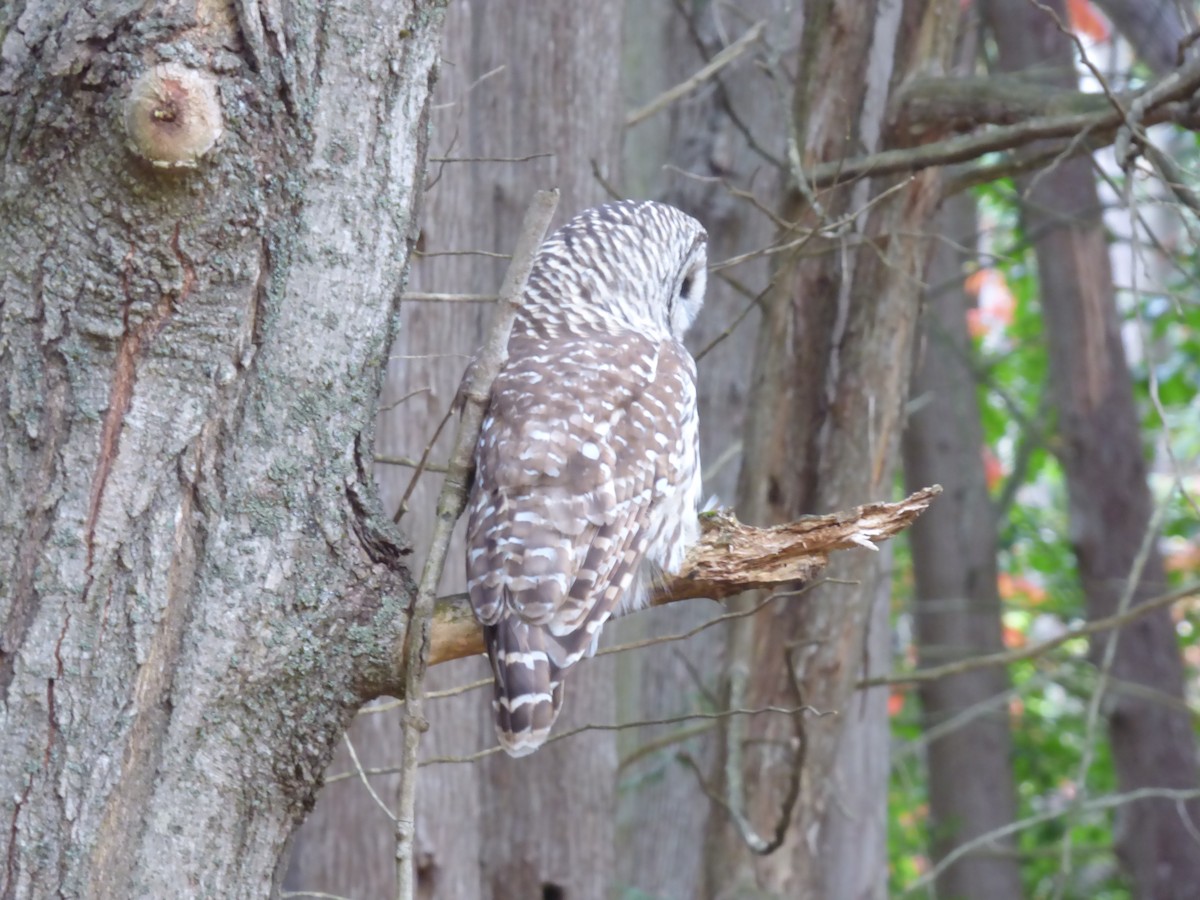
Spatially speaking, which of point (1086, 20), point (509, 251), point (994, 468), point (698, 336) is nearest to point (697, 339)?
point (698, 336)

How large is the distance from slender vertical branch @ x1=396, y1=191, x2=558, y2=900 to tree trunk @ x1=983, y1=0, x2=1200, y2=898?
5.63m

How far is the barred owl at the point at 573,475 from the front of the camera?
8.78 feet

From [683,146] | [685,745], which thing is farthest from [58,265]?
[685,745]

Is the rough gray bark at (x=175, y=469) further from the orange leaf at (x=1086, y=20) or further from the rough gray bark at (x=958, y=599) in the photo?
the orange leaf at (x=1086, y=20)

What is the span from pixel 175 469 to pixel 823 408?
2.58m

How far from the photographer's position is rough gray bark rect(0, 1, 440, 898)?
2143mm

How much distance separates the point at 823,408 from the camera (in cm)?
437

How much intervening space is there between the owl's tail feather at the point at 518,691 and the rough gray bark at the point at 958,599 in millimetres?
5130

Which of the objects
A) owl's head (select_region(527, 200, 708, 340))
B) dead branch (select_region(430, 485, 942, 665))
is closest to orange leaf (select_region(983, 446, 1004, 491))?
owl's head (select_region(527, 200, 708, 340))

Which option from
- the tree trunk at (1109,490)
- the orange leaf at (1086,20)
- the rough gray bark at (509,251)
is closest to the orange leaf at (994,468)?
the tree trunk at (1109,490)

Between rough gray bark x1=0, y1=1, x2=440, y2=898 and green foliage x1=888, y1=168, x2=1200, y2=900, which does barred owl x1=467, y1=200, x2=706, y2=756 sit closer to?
rough gray bark x1=0, y1=1, x2=440, y2=898

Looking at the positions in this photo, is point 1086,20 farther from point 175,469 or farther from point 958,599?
point 175,469

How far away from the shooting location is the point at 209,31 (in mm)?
2189

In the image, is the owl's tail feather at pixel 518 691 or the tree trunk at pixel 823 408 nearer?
the owl's tail feather at pixel 518 691
